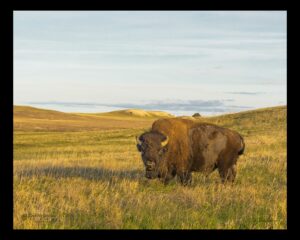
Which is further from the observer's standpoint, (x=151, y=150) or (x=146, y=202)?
(x=151, y=150)

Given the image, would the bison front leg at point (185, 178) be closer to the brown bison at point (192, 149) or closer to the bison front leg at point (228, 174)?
the brown bison at point (192, 149)

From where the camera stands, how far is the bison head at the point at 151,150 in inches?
537

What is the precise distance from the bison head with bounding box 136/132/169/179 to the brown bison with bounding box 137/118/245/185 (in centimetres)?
4

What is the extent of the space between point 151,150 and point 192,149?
7.10 feet

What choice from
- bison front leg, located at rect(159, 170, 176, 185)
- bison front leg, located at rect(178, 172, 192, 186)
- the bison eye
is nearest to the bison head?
the bison eye

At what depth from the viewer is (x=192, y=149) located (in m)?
15.5

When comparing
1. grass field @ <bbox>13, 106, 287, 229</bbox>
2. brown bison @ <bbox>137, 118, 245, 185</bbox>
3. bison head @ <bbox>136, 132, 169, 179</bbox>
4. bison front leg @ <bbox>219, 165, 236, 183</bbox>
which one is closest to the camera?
grass field @ <bbox>13, 106, 287, 229</bbox>

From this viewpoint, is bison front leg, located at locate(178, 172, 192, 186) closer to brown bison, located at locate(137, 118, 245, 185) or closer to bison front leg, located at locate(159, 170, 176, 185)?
brown bison, located at locate(137, 118, 245, 185)

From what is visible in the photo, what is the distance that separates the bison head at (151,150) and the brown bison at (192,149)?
37 mm

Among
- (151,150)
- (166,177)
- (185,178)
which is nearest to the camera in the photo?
(151,150)

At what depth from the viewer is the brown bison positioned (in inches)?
583

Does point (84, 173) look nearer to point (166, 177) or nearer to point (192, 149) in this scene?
point (166, 177)

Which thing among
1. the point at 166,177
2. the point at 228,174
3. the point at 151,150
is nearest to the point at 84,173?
the point at 166,177

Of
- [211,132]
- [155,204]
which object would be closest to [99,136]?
[211,132]
